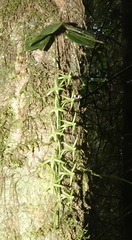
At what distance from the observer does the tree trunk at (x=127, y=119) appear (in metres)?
1.77

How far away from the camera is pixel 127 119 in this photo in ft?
6.17

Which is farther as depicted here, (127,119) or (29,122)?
(127,119)

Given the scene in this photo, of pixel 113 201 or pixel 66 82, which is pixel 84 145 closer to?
pixel 66 82

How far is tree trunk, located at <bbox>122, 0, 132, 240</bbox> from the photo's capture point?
1.77m

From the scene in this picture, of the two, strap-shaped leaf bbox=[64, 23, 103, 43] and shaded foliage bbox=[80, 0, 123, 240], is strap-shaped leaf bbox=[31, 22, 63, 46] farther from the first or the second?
shaded foliage bbox=[80, 0, 123, 240]

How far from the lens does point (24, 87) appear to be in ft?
2.07

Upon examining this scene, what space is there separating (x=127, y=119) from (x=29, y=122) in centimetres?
137

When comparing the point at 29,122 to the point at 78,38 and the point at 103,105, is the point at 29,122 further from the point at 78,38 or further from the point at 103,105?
the point at 103,105

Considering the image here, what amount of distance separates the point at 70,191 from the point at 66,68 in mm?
303

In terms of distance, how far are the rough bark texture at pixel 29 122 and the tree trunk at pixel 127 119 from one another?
43.2 inches

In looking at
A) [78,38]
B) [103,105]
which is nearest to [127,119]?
[103,105]

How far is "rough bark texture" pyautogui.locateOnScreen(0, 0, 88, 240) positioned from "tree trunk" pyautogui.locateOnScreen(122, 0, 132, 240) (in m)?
1.10

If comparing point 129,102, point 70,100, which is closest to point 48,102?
point 70,100

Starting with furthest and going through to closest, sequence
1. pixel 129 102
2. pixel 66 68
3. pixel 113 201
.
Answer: pixel 113 201, pixel 129 102, pixel 66 68
